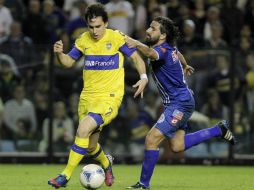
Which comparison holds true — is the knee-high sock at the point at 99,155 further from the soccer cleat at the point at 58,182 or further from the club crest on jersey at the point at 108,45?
the soccer cleat at the point at 58,182

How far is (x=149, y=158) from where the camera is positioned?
11078mm

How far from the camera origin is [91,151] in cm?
1162

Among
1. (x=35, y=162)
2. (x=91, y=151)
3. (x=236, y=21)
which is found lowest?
(x=35, y=162)

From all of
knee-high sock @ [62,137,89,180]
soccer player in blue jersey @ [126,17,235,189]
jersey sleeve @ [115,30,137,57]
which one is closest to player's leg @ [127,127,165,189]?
soccer player in blue jersey @ [126,17,235,189]

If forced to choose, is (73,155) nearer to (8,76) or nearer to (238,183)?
(238,183)

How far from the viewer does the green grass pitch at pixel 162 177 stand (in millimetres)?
11711

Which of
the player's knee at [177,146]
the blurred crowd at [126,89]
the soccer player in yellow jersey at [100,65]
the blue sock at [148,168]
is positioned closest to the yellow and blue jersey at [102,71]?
the soccer player in yellow jersey at [100,65]

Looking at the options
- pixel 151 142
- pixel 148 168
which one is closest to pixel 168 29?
pixel 151 142

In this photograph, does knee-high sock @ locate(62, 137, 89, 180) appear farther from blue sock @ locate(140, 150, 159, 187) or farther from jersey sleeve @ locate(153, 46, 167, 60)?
jersey sleeve @ locate(153, 46, 167, 60)

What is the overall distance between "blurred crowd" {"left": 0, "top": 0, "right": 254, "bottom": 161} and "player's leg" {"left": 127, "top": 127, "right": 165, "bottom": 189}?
590 centimetres

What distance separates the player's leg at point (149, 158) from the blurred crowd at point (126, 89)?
590 centimetres

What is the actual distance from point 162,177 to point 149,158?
9.09 ft

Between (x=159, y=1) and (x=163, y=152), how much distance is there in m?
4.35

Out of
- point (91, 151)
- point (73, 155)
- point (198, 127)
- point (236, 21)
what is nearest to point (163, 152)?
point (198, 127)
